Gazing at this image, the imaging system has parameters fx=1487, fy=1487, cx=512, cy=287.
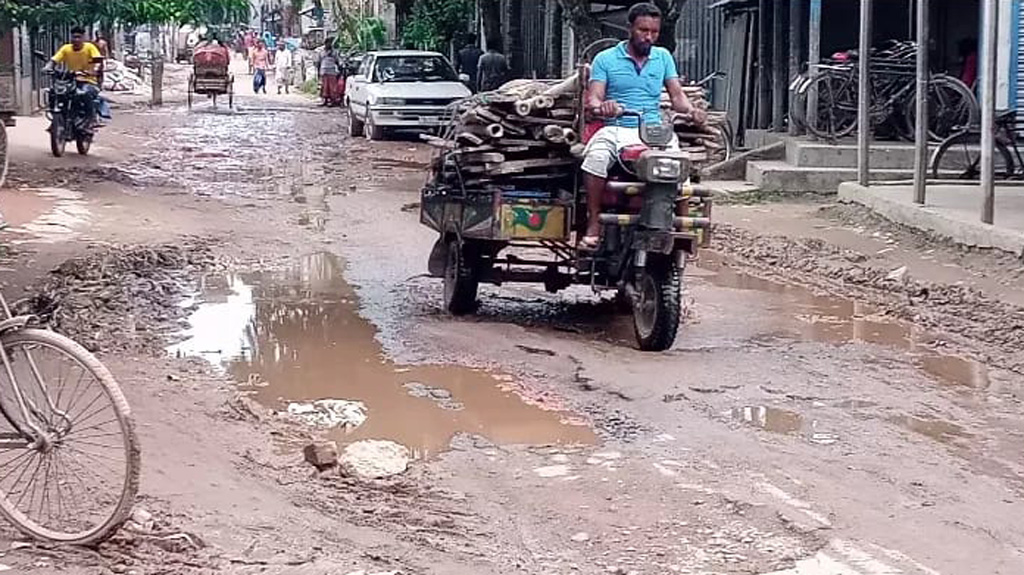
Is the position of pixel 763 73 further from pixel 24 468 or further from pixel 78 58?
pixel 24 468

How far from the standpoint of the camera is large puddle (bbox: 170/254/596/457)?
721cm

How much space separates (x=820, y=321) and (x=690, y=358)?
1.87m

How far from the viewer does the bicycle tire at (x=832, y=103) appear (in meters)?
18.5

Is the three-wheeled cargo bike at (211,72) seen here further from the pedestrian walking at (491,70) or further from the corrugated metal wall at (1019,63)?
the corrugated metal wall at (1019,63)

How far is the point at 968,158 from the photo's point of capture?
58.0 feet

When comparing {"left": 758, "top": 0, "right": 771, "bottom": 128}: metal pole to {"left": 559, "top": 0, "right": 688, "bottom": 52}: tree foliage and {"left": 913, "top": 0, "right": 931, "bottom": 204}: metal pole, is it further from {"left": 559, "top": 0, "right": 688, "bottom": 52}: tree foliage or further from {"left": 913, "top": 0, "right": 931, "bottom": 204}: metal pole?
{"left": 913, "top": 0, "right": 931, "bottom": 204}: metal pole

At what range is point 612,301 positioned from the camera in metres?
10.6

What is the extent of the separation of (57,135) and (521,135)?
13042 mm

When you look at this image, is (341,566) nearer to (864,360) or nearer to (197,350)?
(197,350)

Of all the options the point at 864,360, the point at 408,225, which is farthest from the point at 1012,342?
the point at 408,225

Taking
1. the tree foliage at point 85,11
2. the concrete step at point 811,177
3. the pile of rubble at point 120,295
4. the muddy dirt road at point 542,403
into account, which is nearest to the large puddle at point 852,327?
the muddy dirt road at point 542,403

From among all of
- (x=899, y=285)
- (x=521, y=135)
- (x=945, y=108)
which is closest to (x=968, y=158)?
(x=945, y=108)

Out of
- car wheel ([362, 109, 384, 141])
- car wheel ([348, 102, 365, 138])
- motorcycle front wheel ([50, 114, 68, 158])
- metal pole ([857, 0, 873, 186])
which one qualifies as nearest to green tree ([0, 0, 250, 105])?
motorcycle front wheel ([50, 114, 68, 158])

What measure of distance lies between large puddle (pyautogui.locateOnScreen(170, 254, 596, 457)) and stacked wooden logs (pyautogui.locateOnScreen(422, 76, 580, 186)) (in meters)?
1.33
